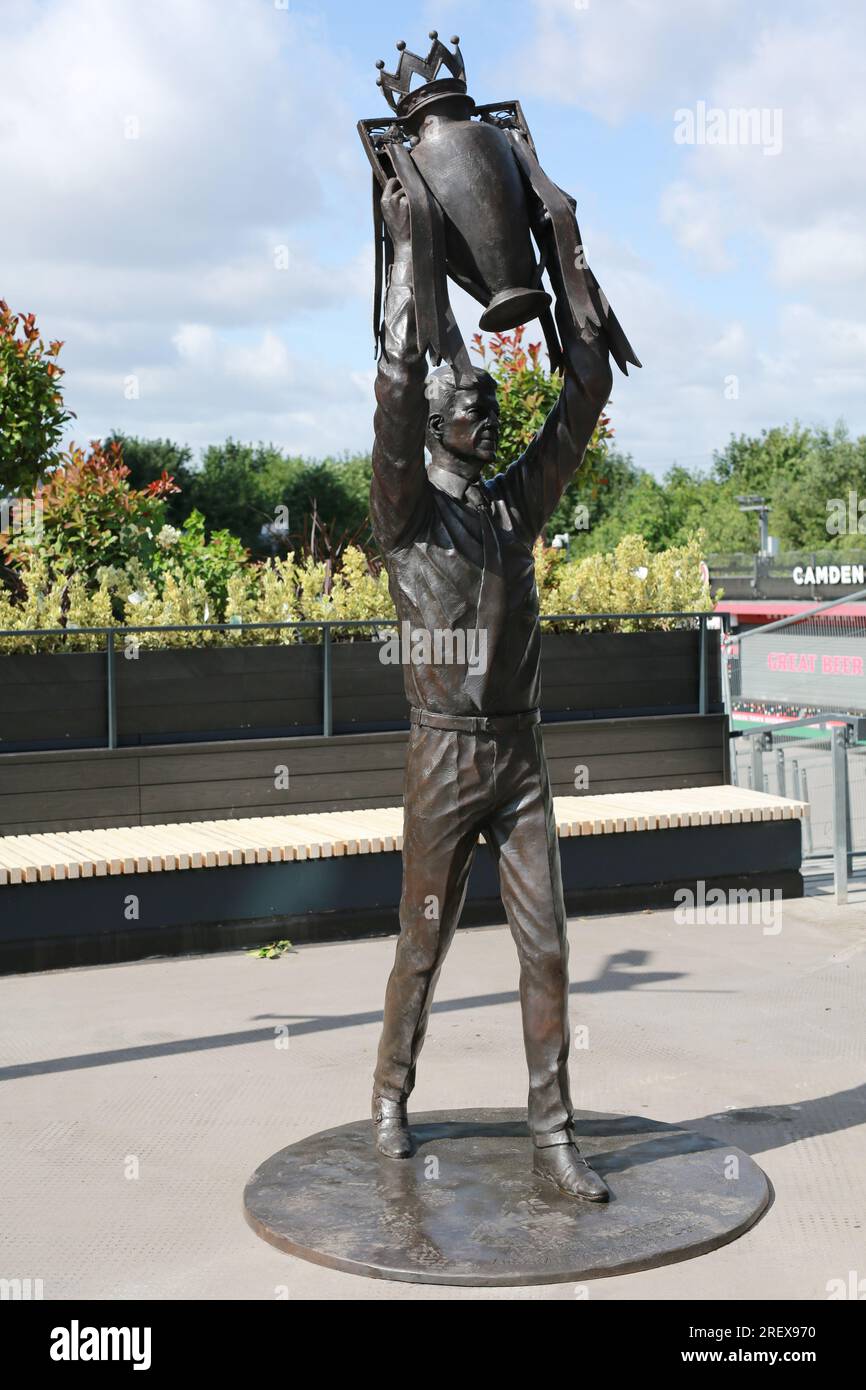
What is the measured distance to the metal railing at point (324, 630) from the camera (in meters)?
8.72

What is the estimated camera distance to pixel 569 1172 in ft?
14.7

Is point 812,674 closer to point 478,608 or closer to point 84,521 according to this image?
point 84,521

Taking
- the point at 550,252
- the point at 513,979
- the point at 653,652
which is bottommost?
the point at 513,979

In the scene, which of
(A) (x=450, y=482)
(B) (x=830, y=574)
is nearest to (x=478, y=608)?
(A) (x=450, y=482)

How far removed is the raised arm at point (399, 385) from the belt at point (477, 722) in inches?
26.6

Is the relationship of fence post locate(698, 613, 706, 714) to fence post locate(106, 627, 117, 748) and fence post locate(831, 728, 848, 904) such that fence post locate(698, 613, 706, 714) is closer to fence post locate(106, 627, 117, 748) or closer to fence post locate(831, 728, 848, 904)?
fence post locate(831, 728, 848, 904)

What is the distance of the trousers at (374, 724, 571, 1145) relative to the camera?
4582mm

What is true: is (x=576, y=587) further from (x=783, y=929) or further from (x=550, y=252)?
(x=550, y=252)

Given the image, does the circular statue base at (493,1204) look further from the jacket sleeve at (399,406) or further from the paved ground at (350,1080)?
the jacket sleeve at (399,406)

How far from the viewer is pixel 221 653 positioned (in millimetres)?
9094

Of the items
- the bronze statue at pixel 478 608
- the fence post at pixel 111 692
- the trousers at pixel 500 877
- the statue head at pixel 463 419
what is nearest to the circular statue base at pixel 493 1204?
the bronze statue at pixel 478 608

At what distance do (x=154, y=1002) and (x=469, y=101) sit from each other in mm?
4489

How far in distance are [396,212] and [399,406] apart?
1.84 ft

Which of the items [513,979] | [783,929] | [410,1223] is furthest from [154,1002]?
[783,929]
